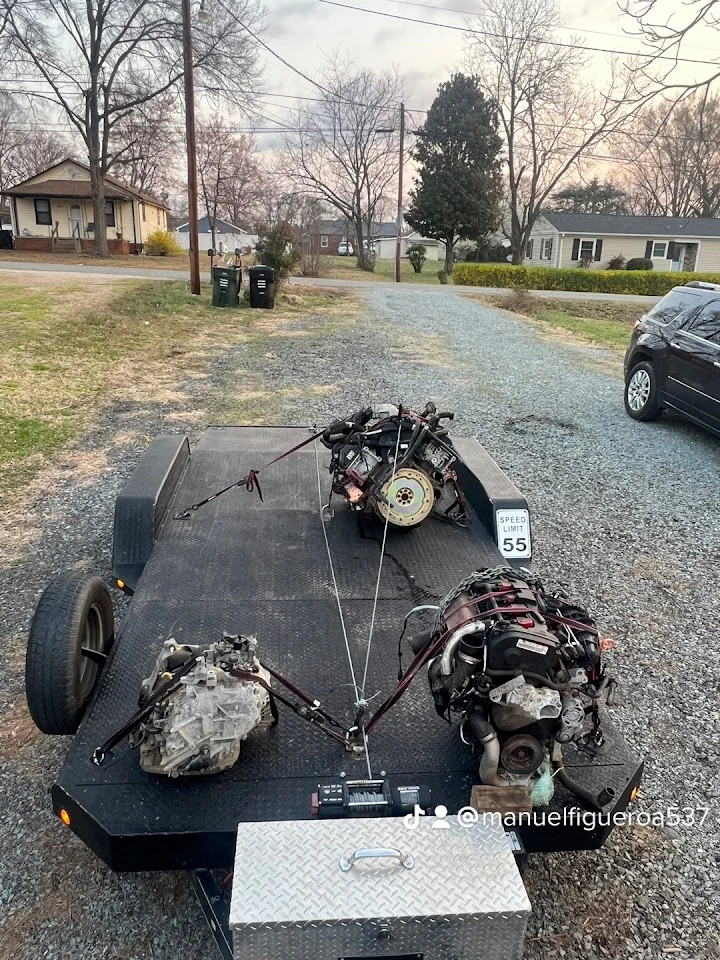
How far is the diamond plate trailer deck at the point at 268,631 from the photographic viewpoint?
7.10 ft

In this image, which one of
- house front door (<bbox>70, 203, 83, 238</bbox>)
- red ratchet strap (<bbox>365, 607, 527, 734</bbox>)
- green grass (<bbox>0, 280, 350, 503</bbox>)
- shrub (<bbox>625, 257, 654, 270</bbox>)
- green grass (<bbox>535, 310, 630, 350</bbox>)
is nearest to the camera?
red ratchet strap (<bbox>365, 607, 527, 734</bbox>)

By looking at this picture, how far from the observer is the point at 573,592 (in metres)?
4.56

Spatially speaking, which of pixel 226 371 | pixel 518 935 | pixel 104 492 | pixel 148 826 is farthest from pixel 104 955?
pixel 226 371

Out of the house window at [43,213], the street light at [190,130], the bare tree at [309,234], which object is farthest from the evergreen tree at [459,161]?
the street light at [190,130]

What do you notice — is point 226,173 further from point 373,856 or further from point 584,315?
point 373,856

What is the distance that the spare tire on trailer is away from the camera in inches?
100

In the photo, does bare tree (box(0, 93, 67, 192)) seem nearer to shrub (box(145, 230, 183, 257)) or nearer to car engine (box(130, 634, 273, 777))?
shrub (box(145, 230, 183, 257))

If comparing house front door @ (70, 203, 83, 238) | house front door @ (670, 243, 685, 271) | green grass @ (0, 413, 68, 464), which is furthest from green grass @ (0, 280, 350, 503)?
house front door @ (670, 243, 685, 271)

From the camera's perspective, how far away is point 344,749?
2426 millimetres

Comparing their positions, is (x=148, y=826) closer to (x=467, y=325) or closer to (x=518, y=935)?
(x=518, y=935)

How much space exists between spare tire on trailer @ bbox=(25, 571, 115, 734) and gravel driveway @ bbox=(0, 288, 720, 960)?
43cm

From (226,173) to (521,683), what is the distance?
53.5 meters

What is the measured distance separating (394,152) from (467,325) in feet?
109

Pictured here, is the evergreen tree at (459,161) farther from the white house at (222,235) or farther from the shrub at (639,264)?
the white house at (222,235)
